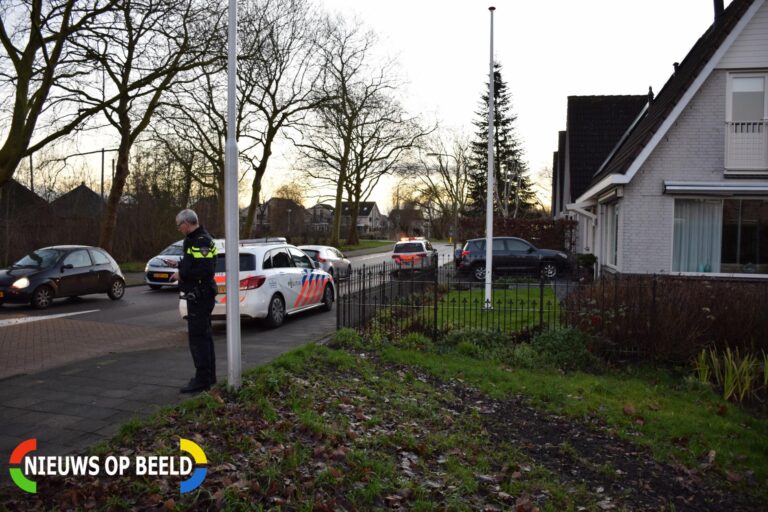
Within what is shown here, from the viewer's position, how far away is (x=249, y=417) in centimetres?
523

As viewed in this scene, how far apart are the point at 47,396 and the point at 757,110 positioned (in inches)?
578

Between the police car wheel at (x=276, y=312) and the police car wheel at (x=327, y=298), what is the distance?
2188 millimetres

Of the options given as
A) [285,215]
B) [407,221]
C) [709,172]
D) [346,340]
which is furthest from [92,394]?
[407,221]

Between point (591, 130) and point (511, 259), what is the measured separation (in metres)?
A: 7.15

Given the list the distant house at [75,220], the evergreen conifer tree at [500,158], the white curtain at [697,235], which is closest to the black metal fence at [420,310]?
the white curtain at [697,235]

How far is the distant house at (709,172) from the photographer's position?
12.5 meters

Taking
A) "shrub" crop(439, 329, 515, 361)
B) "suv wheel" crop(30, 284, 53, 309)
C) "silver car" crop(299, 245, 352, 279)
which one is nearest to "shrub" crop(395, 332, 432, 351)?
"shrub" crop(439, 329, 515, 361)

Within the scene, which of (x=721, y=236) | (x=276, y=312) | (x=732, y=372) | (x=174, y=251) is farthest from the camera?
(x=174, y=251)

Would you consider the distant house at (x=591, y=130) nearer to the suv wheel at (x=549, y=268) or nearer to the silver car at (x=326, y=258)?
the suv wheel at (x=549, y=268)

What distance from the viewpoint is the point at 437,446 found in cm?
514

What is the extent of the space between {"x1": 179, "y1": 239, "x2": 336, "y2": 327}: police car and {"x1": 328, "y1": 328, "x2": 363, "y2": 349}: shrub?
79.9 inches

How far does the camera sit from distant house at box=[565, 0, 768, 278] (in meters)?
12.5

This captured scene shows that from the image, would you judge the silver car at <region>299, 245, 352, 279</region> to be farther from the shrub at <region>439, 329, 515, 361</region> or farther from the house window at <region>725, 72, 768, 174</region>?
the house window at <region>725, 72, 768, 174</region>

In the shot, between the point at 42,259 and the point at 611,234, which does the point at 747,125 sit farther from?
the point at 42,259
